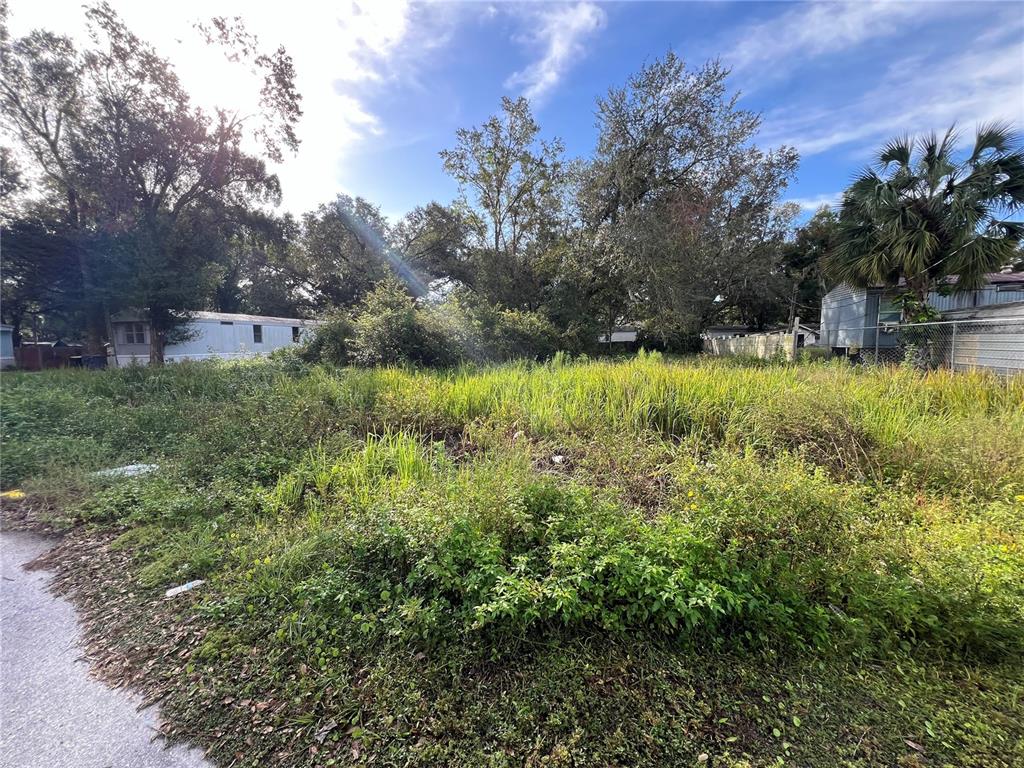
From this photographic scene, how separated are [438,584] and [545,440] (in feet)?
6.56

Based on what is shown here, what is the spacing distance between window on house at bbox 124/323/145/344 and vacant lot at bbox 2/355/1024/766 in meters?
21.0

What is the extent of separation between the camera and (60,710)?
1.64 meters

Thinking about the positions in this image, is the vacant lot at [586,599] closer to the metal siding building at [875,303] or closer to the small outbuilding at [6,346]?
the metal siding building at [875,303]

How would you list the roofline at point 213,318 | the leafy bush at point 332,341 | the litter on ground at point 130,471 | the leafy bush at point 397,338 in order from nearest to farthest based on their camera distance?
the litter on ground at point 130,471, the leafy bush at point 397,338, the leafy bush at point 332,341, the roofline at point 213,318

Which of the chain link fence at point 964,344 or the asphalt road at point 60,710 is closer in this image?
the asphalt road at point 60,710

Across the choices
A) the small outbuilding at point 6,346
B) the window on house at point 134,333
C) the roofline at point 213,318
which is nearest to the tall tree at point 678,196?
the roofline at point 213,318

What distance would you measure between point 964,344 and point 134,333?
30044 mm

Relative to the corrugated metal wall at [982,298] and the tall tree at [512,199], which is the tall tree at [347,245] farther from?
the corrugated metal wall at [982,298]

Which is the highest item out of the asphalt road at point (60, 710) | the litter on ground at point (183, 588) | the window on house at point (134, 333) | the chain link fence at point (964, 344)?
the window on house at point (134, 333)

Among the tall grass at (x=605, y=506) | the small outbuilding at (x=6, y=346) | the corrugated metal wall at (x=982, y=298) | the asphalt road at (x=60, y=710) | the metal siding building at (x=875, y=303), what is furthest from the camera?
the small outbuilding at (x=6, y=346)

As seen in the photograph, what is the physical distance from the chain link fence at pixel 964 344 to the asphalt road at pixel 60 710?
35.4ft

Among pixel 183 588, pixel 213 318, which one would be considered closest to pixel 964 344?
pixel 183 588

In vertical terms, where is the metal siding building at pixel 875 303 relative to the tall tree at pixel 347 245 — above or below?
below

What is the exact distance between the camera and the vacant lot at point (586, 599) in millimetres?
1476
